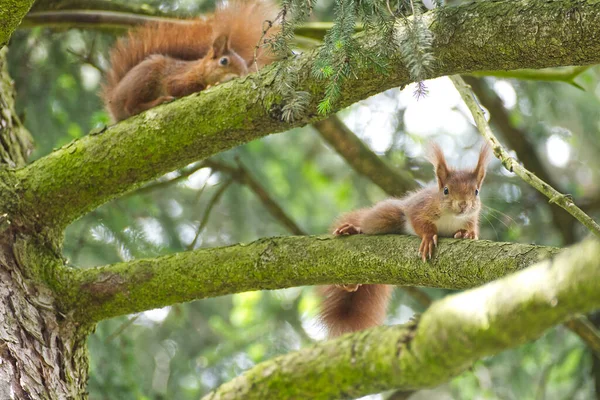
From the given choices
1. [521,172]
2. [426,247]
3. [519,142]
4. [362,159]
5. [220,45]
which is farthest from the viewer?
[519,142]

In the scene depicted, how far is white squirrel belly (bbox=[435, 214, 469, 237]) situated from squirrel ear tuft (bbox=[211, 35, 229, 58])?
4.77 ft

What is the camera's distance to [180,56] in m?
3.75

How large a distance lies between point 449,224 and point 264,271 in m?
1.06

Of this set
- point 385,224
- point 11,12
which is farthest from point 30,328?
point 385,224

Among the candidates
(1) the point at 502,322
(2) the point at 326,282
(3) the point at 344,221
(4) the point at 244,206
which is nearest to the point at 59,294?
(2) the point at 326,282

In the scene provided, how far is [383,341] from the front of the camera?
133cm

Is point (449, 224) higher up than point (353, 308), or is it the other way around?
point (449, 224)

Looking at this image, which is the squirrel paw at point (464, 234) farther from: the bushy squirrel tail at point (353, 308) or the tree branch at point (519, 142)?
the tree branch at point (519, 142)

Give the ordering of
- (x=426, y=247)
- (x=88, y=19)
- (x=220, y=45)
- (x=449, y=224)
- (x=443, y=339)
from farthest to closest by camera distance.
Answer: (x=220, y=45)
(x=88, y=19)
(x=449, y=224)
(x=426, y=247)
(x=443, y=339)

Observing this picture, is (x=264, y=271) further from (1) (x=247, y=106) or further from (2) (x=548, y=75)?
(2) (x=548, y=75)

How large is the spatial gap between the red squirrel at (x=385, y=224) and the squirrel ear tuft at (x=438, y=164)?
0.06m

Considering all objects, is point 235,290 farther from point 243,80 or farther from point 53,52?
point 53,52

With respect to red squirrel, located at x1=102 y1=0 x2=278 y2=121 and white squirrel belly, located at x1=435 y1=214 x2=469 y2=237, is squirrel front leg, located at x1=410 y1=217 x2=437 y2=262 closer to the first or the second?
white squirrel belly, located at x1=435 y1=214 x2=469 y2=237

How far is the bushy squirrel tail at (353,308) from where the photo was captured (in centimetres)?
280
